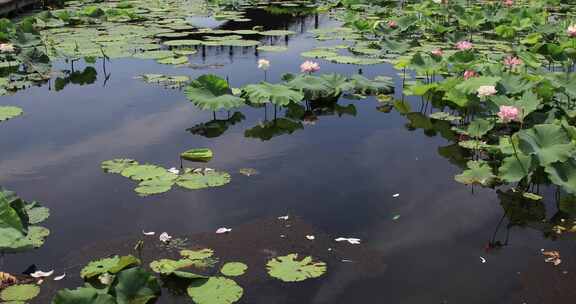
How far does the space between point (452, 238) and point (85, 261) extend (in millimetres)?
1863

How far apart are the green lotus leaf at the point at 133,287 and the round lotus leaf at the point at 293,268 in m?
0.57

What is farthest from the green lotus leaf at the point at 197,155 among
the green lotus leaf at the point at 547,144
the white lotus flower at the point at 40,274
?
the green lotus leaf at the point at 547,144

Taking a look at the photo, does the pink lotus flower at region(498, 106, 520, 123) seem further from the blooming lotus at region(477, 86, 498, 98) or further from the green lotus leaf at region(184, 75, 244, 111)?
the green lotus leaf at region(184, 75, 244, 111)

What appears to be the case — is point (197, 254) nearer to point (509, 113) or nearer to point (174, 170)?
point (174, 170)

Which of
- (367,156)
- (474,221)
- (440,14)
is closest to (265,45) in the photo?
(440,14)

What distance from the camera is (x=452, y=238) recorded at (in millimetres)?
2986

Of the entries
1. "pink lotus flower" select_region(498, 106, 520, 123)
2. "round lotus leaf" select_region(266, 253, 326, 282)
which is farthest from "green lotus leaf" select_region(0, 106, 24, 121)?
"pink lotus flower" select_region(498, 106, 520, 123)

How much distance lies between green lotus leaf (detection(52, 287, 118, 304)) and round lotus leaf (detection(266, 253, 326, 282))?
762mm

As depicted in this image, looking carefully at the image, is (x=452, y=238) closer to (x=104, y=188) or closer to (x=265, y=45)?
(x=104, y=188)

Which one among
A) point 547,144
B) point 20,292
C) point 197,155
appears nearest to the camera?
point 20,292

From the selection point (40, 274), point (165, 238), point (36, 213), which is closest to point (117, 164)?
point (36, 213)

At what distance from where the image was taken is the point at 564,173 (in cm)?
318

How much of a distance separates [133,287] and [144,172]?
1404 millimetres

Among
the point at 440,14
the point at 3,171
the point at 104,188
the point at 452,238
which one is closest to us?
the point at 452,238
